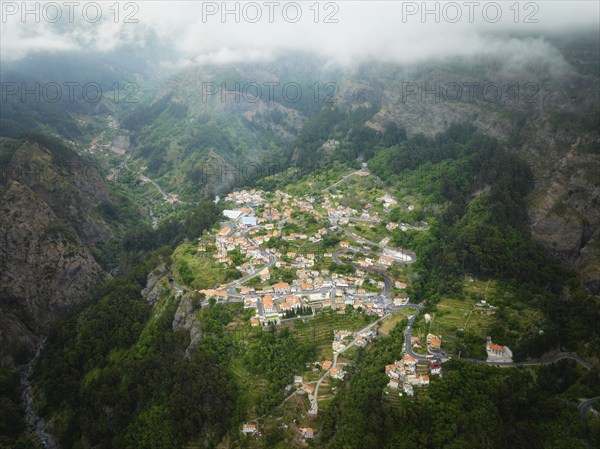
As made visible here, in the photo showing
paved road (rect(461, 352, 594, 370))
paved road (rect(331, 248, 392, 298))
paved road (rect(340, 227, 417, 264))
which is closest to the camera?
paved road (rect(461, 352, 594, 370))

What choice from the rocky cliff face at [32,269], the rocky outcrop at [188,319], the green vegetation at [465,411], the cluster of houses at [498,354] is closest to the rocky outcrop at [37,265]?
the rocky cliff face at [32,269]

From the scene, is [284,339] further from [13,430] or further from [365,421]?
[13,430]

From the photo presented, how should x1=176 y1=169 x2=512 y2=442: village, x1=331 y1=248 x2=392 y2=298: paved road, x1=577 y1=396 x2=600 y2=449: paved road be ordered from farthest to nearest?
x1=331 y1=248 x2=392 y2=298: paved road, x1=176 y1=169 x2=512 y2=442: village, x1=577 y1=396 x2=600 y2=449: paved road

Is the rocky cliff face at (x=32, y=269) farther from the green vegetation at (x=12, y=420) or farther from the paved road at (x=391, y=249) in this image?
the paved road at (x=391, y=249)

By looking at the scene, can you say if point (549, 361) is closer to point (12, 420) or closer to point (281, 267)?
point (281, 267)

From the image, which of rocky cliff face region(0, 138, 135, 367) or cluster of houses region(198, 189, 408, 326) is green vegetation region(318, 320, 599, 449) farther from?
rocky cliff face region(0, 138, 135, 367)

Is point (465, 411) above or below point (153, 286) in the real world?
below

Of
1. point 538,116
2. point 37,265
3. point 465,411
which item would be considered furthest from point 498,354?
point 37,265

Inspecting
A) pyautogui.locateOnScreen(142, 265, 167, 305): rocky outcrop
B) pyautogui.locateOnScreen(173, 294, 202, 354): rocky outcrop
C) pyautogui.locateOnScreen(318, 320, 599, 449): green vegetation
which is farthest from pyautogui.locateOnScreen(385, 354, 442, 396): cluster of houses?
Answer: pyautogui.locateOnScreen(142, 265, 167, 305): rocky outcrop

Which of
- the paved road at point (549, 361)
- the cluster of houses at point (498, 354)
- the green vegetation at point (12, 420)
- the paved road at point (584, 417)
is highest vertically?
the cluster of houses at point (498, 354)
